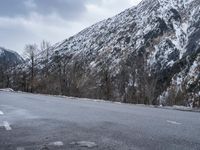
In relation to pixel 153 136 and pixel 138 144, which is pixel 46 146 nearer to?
pixel 138 144

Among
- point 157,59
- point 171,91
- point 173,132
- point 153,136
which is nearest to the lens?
point 153,136

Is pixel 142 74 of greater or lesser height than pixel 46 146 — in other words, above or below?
above

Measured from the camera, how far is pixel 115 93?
62.0m

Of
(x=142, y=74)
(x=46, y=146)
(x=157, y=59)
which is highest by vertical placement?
(x=157, y=59)

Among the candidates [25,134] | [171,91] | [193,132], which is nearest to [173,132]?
[193,132]

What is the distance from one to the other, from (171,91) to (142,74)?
819cm

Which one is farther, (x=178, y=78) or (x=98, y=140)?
(x=178, y=78)

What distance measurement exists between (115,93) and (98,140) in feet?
176

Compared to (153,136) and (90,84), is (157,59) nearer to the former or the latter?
(90,84)

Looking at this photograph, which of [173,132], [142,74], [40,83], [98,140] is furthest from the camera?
[40,83]

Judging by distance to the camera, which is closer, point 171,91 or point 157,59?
point 171,91

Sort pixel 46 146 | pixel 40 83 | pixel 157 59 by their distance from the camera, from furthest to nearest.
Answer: pixel 157 59 < pixel 40 83 < pixel 46 146

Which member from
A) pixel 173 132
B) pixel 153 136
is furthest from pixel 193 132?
pixel 153 136

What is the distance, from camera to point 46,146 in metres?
A: 7.77
